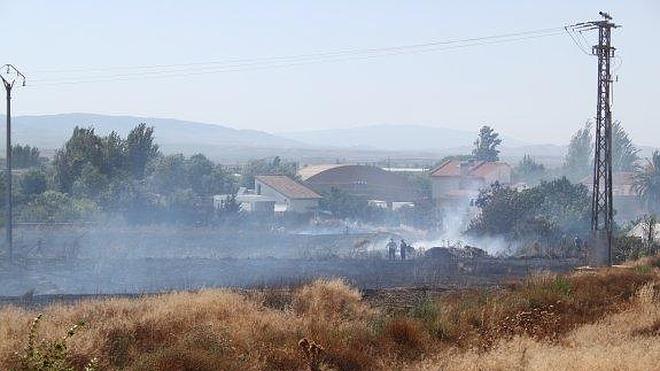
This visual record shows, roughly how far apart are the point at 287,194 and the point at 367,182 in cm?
2190

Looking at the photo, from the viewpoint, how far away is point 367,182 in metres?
80.4

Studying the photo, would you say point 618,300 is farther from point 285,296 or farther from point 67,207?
point 67,207

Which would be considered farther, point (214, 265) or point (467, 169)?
point (467, 169)

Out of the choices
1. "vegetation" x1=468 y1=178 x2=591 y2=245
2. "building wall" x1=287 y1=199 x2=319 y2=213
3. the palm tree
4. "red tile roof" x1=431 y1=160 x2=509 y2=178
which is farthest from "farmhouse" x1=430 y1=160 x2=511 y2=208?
"vegetation" x1=468 y1=178 x2=591 y2=245

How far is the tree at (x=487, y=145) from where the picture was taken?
104938 mm

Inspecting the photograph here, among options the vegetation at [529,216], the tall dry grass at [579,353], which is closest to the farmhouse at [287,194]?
the vegetation at [529,216]

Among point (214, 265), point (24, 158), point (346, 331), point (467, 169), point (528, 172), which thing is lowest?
point (214, 265)

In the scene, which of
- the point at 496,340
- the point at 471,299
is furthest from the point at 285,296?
the point at 496,340

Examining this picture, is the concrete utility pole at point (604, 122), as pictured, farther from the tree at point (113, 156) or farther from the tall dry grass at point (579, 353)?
the tree at point (113, 156)

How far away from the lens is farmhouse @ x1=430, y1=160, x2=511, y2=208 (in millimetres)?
70500

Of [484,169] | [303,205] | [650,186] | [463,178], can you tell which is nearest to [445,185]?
[463,178]

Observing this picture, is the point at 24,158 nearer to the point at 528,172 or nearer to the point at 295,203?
the point at 295,203

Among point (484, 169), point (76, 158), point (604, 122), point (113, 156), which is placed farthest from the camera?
point (484, 169)

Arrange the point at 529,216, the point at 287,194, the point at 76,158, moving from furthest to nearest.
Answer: the point at 287,194 < the point at 76,158 < the point at 529,216
